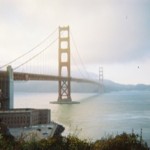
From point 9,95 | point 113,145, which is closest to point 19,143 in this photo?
point 113,145

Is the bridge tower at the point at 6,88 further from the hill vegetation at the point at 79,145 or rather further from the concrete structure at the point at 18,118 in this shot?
the hill vegetation at the point at 79,145

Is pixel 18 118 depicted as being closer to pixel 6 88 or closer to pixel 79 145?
pixel 6 88

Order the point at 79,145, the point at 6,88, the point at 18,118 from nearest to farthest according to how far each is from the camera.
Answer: the point at 79,145 → the point at 18,118 → the point at 6,88

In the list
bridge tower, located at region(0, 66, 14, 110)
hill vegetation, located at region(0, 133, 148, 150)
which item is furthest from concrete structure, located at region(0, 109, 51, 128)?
hill vegetation, located at region(0, 133, 148, 150)

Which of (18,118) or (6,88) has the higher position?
(6,88)

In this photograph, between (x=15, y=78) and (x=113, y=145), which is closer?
(x=113, y=145)

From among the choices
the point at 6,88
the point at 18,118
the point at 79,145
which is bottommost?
the point at 18,118

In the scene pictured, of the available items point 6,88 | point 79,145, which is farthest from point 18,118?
point 79,145

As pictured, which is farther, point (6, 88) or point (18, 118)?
point (6, 88)

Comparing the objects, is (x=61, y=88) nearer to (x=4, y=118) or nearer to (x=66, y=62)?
(x=66, y=62)

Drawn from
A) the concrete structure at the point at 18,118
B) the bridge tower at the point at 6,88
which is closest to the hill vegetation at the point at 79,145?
the concrete structure at the point at 18,118

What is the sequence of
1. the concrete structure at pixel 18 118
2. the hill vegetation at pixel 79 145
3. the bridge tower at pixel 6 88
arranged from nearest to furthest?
the hill vegetation at pixel 79 145 < the concrete structure at pixel 18 118 < the bridge tower at pixel 6 88
